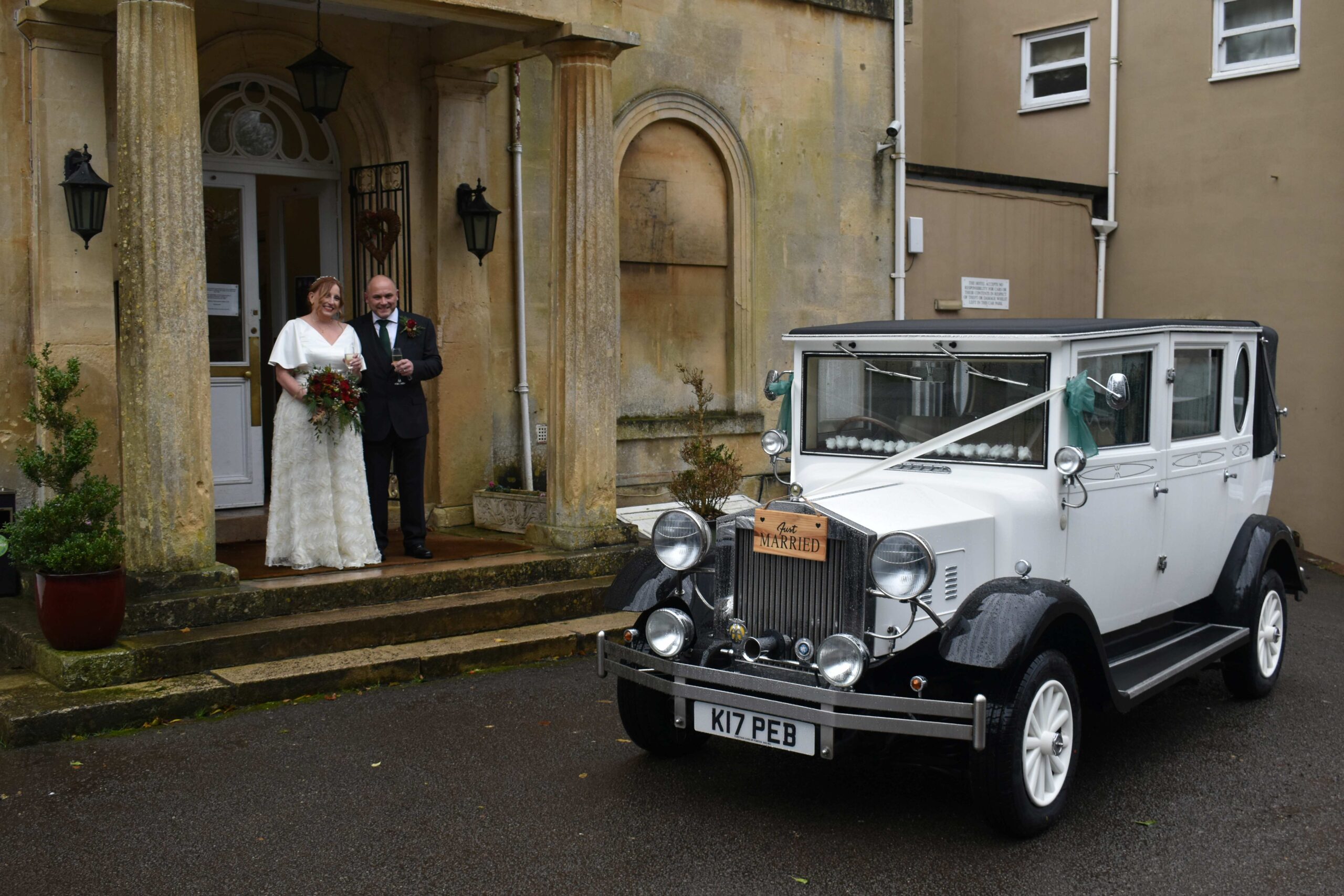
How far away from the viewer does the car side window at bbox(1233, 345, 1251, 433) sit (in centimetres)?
686

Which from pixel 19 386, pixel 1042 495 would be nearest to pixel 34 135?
pixel 19 386

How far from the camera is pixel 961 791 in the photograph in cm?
545

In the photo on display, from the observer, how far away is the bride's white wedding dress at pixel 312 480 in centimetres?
783

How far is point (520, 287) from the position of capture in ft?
33.8

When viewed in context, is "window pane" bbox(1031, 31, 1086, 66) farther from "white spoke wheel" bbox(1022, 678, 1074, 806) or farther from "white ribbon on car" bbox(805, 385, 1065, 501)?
"white spoke wheel" bbox(1022, 678, 1074, 806)

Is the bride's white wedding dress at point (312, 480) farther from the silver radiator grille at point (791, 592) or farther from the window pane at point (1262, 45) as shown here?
the window pane at point (1262, 45)

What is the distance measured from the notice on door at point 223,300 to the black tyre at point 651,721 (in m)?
5.39

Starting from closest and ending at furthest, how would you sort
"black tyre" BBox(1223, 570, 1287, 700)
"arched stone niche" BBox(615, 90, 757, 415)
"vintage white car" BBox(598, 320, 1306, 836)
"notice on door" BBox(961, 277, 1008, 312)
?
"vintage white car" BBox(598, 320, 1306, 836) < "black tyre" BBox(1223, 570, 1287, 700) < "arched stone niche" BBox(615, 90, 757, 415) < "notice on door" BBox(961, 277, 1008, 312)

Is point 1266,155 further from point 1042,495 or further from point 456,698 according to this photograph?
point 456,698

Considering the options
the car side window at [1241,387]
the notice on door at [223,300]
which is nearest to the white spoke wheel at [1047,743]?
the car side window at [1241,387]

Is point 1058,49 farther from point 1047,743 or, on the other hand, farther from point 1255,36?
point 1047,743

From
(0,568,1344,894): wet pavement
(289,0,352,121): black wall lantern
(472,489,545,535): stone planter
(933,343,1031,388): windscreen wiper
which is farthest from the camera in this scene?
(472,489,545,535): stone planter

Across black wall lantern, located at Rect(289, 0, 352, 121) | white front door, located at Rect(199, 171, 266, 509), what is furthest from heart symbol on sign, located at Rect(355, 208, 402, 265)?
black wall lantern, located at Rect(289, 0, 352, 121)

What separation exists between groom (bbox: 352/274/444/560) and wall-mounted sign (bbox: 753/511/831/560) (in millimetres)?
3831
